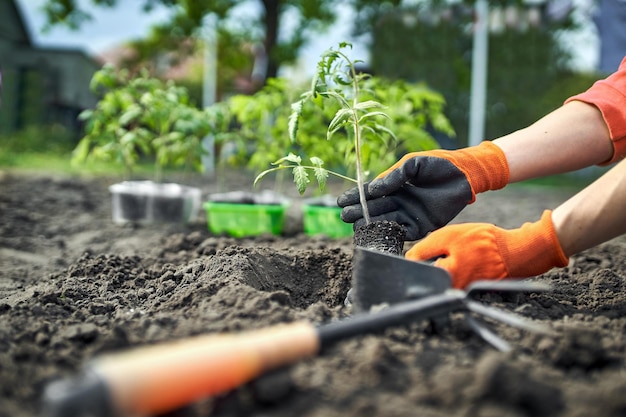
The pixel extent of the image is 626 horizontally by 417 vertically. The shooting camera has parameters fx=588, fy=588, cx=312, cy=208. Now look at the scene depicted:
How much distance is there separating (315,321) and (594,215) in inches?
34.5

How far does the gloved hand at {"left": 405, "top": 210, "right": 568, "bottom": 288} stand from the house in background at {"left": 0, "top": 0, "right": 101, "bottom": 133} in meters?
12.8

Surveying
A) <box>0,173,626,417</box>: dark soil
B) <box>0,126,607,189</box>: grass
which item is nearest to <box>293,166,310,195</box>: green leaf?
<box>0,173,626,417</box>: dark soil

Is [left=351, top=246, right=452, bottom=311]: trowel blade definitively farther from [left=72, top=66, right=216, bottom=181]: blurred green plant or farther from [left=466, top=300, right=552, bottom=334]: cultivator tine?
[left=72, top=66, right=216, bottom=181]: blurred green plant

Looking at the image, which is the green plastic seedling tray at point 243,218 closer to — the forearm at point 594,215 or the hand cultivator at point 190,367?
the forearm at point 594,215

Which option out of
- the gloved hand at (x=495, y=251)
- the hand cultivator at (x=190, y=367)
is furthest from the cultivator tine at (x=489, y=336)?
the gloved hand at (x=495, y=251)

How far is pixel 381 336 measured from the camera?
132 centimetres

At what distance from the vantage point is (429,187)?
1.96m

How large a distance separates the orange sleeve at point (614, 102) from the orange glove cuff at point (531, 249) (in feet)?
1.39

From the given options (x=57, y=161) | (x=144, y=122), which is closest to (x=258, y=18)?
(x=57, y=161)

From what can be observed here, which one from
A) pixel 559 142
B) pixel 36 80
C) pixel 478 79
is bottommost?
pixel 559 142

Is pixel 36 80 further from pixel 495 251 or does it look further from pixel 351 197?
pixel 495 251

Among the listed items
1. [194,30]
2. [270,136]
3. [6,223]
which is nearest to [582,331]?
[270,136]

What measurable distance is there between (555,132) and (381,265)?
2.84ft

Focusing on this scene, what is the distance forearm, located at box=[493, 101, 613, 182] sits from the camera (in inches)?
76.8
